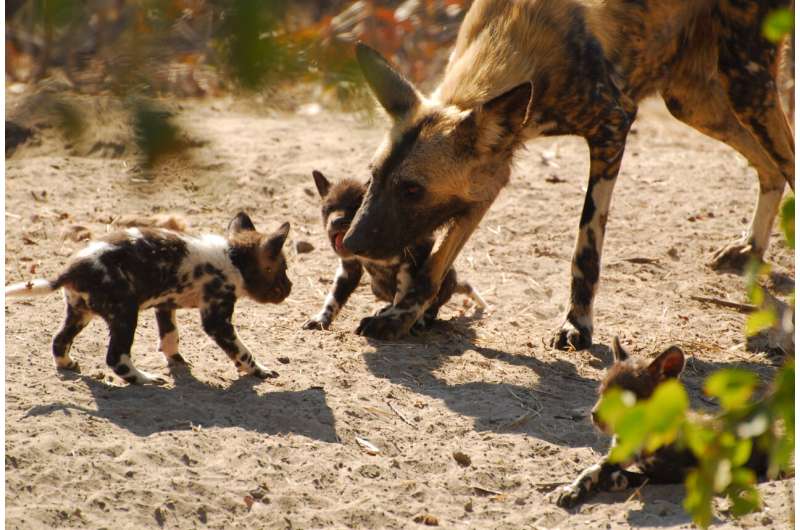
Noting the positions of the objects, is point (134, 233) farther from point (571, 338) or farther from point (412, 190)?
point (571, 338)

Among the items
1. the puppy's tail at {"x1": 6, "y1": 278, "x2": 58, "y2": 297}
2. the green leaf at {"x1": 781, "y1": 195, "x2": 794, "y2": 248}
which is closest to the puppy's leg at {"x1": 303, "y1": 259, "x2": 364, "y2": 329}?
the puppy's tail at {"x1": 6, "y1": 278, "x2": 58, "y2": 297}

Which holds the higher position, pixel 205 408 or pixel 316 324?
pixel 205 408

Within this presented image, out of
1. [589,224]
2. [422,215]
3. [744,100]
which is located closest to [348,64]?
[422,215]

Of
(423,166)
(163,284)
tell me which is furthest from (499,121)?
(163,284)

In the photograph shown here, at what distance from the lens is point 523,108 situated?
18.7 feet

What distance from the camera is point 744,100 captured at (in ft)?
22.6

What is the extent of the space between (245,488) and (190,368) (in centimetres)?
131

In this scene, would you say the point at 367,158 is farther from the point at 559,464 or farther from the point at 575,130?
the point at 559,464

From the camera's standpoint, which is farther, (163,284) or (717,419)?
(163,284)

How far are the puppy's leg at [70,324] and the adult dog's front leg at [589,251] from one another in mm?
2562

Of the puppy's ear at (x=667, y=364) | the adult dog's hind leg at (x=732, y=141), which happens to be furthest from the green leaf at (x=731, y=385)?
the adult dog's hind leg at (x=732, y=141)

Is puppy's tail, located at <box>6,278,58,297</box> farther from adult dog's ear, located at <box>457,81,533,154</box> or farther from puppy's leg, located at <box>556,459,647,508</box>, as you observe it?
puppy's leg, located at <box>556,459,647,508</box>

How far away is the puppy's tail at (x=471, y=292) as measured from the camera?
22.1 ft

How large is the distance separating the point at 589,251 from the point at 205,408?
98.6 inches
